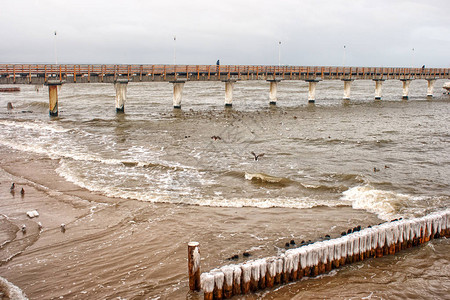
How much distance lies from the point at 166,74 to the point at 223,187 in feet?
97.3

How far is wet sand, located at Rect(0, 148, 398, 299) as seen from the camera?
29.8 ft

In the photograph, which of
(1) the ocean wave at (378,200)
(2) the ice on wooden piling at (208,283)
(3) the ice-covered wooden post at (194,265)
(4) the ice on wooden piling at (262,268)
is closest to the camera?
(2) the ice on wooden piling at (208,283)

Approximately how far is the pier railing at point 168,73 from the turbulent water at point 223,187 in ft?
16.5

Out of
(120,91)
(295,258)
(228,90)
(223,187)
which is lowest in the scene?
(223,187)

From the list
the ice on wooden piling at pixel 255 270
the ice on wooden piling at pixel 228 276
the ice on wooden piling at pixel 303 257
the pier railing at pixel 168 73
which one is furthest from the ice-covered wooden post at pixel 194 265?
the pier railing at pixel 168 73

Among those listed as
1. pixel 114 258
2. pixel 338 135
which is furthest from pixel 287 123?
pixel 114 258

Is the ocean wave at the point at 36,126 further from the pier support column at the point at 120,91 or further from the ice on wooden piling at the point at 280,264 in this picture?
the ice on wooden piling at the point at 280,264

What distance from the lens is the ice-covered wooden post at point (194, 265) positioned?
841cm

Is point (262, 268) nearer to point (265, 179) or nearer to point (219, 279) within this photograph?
point (219, 279)

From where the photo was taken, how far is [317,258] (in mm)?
9508

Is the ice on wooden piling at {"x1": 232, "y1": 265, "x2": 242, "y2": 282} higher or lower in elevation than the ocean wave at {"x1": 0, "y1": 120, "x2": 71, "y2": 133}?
lower

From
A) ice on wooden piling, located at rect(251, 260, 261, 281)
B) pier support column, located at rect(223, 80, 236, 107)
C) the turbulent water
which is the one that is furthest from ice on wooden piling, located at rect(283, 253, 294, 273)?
pier support column, located at rect(223, 80, 236, 107)

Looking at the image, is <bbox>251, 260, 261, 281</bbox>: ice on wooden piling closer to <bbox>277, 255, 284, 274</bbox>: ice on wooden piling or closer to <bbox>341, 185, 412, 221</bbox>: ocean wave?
<bbox>277, 255, 284, 274</bbox>: ice on wooden piling

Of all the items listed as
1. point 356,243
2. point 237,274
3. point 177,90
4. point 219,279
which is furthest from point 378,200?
point 177,90
